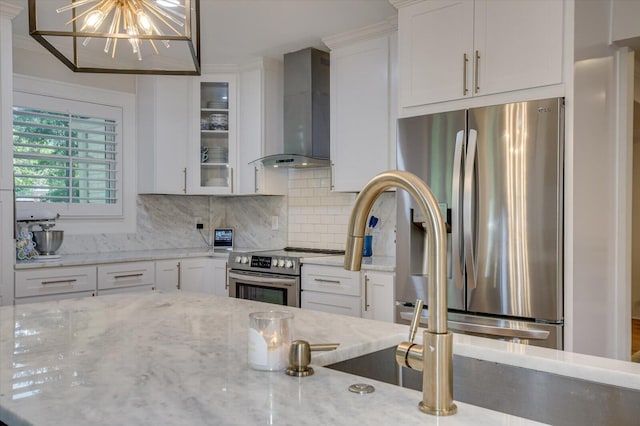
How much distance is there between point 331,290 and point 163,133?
2.00 metres

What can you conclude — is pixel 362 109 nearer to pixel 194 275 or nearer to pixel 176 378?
pixel 194 275

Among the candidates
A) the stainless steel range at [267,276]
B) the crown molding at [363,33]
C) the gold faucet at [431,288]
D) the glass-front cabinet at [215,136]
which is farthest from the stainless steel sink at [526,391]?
the glass-front cabinet at [215,136]

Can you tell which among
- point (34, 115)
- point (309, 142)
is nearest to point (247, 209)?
point (309, 142)

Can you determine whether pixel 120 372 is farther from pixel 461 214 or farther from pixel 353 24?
pixel 353 24

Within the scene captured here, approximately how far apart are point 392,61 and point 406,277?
5.03 feet

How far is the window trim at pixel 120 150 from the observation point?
399 centimetres

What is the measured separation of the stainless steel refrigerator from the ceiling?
1.03 m

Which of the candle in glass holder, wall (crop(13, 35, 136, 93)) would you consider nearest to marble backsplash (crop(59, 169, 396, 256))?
wall (crop(13, 35, 136, 93))

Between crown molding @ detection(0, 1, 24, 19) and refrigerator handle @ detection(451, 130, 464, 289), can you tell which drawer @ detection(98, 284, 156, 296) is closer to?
crown molding @ detection(0, 1, 24, 19)

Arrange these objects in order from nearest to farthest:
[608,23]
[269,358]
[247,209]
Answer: [269,358] → [608,23] → [247,209]

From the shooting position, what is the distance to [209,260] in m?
4.41

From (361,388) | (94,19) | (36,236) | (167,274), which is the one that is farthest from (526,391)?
(36,236)

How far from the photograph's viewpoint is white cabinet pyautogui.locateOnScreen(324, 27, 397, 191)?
3.64 metres

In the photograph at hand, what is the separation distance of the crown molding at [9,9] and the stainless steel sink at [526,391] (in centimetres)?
315
